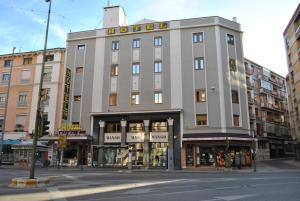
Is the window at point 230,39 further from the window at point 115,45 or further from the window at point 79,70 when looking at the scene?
the window at point 79,70

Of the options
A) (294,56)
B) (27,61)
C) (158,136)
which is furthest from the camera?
(294,56)

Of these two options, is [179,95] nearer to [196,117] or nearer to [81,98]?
[196,117]

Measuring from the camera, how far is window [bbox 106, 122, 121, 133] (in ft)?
123

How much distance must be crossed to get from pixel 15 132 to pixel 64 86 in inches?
382

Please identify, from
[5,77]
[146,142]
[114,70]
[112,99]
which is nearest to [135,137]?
[146,142]

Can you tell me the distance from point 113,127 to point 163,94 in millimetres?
7338

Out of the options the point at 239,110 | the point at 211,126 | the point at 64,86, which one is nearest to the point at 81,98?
the point at 64,86

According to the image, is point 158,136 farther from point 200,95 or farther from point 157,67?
point 157,67

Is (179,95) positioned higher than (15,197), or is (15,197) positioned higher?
(179,95)

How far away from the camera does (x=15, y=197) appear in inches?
427

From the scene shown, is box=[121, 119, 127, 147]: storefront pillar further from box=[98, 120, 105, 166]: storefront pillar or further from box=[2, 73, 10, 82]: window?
box=[2, 73, 10, 82]: window

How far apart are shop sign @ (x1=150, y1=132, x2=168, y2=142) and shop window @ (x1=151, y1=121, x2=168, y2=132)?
0.62 meters

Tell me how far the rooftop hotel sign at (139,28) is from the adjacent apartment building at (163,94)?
0.42 feet

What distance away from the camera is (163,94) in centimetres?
3688
